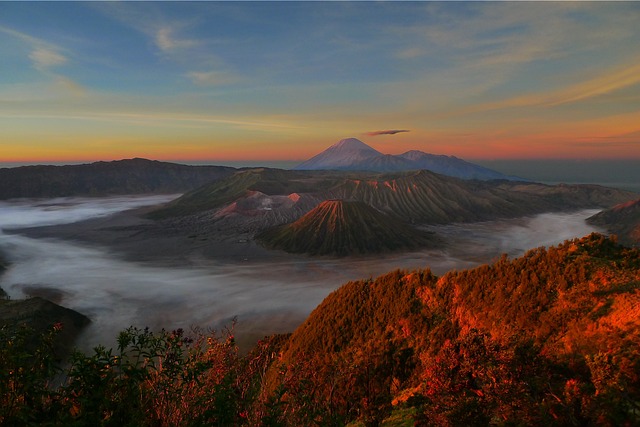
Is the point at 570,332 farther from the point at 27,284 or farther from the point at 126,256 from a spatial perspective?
the point at 126,256

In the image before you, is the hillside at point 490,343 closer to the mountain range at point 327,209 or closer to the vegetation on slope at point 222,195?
the mountain range at point 327,209

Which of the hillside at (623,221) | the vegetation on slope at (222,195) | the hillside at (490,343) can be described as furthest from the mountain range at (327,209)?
the hillside at (490,343)

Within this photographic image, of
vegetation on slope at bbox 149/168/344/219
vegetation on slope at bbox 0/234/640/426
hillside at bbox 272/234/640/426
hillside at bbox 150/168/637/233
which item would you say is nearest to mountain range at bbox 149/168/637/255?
hillside at bbox 150/168/637/233

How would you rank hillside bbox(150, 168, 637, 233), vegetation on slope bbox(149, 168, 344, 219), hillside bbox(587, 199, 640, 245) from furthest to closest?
vegetation on slope bbox(149, 168, 344, 219)
hillside bbox(150, 168, 637, 233)
hillside bbox(587, 199, 640, 245)

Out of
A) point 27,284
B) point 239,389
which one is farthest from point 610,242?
point 27,284

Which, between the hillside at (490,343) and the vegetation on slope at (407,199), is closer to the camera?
the hillside at (490,343)

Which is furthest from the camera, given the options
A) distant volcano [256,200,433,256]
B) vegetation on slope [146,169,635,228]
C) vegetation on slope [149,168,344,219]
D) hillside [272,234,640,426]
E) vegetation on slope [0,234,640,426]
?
vegetation on slope [149,168,344,219]

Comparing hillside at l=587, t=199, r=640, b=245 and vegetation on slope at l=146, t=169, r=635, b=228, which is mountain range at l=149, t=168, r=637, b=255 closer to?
vegetation on slope at l=146, t=169, r=635, b=228
